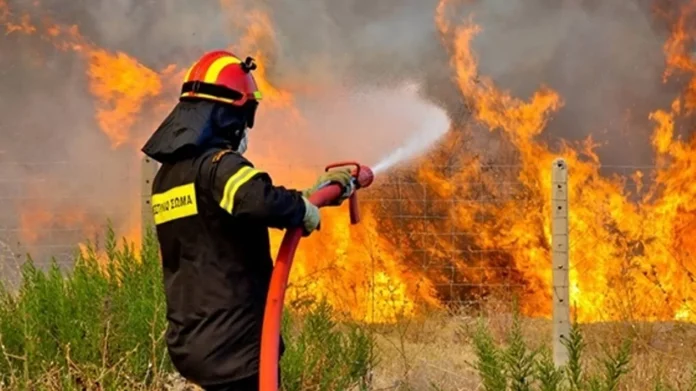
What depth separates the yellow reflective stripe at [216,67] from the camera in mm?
3102

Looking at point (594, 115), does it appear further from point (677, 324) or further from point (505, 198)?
point (677, 324)

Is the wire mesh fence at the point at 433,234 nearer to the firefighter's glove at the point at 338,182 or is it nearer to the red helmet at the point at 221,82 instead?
the firefighter's glove at the point at 338,182

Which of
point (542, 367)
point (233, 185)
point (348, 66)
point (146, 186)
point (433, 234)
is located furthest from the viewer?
point (348, 66)

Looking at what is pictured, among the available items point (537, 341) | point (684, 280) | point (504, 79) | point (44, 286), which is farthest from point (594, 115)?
point (44, 286)

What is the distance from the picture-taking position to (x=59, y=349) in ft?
14.4

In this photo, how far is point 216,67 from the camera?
123 inches

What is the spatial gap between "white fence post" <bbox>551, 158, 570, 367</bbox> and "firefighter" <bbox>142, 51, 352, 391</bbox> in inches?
117

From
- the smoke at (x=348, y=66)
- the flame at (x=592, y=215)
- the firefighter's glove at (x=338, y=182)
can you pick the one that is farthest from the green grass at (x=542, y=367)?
the smoke at (x=348, y=66)

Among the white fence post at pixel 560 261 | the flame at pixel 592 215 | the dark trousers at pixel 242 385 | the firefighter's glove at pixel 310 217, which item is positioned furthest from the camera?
the flame at pixel 592 215

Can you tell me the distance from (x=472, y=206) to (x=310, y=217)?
21.0 feet

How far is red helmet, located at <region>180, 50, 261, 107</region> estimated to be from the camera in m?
3.09

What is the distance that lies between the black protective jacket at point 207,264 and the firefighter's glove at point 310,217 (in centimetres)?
4

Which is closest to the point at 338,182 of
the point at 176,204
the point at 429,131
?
the point at 176,204

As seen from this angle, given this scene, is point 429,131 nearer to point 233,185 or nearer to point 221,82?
point 221,82
